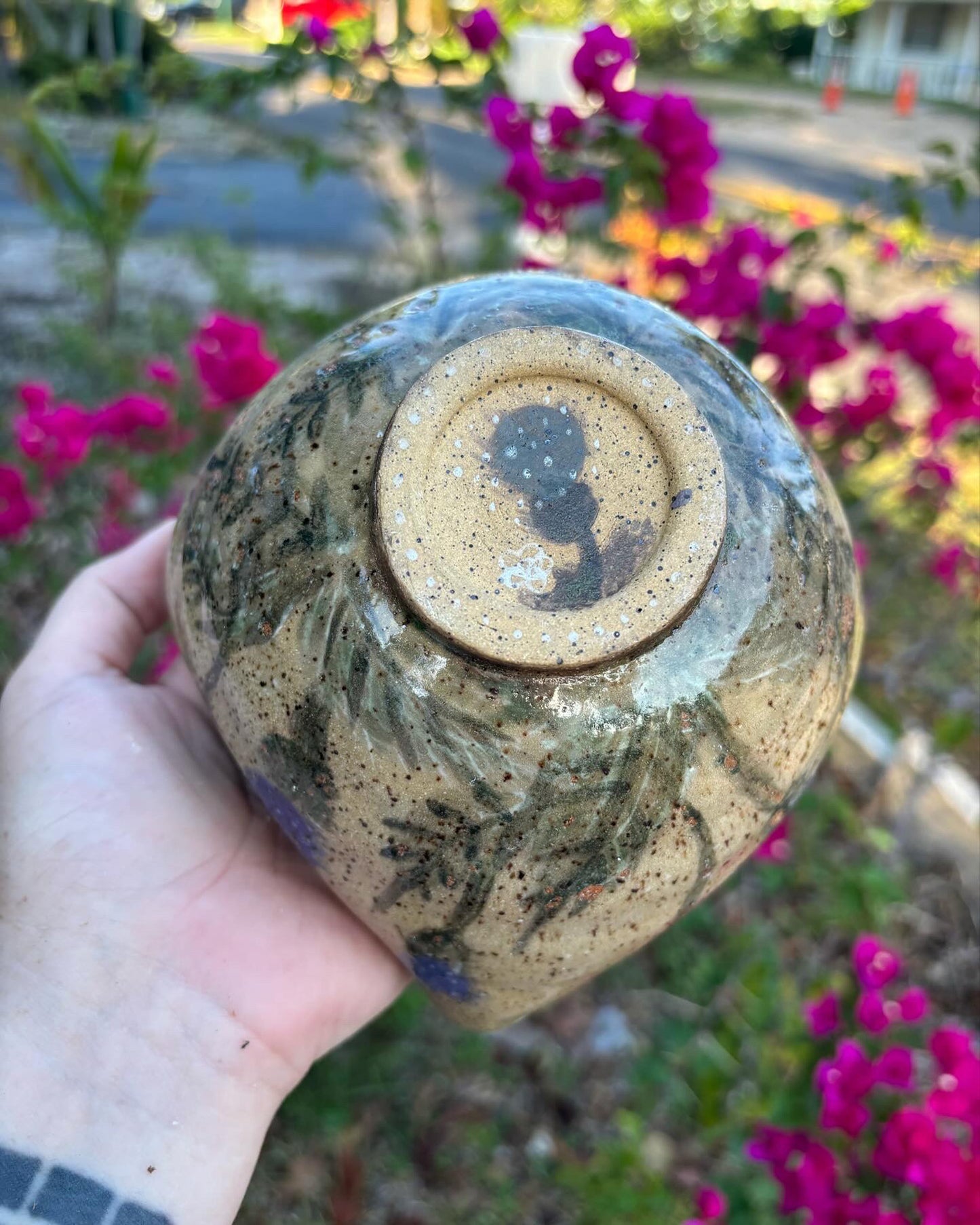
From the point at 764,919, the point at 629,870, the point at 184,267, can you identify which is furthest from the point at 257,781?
the point at 184,267

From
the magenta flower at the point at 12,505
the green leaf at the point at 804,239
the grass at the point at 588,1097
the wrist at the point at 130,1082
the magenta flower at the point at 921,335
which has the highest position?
the green leaf at the point at 804,239

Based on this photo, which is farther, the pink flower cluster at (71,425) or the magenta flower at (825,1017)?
the pink flower cluster at (71,425)

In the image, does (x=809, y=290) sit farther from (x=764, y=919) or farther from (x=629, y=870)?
(x=629, y=870)

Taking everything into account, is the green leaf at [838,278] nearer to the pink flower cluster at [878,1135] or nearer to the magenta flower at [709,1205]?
the pink flower cluster at [878,1135]

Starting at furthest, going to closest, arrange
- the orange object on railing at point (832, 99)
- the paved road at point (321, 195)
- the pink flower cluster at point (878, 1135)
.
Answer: the orange object on railing at point (832, 99)
the paved road at point (321, 195)
the pink flower cluster at point (878, 1135)

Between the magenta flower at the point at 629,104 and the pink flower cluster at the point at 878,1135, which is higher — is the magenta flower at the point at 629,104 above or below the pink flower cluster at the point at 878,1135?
above

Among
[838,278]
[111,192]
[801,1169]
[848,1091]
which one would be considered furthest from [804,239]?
[111,192]

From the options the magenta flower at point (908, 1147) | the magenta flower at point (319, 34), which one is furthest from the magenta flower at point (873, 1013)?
the magenta flower at point (319, 34)
